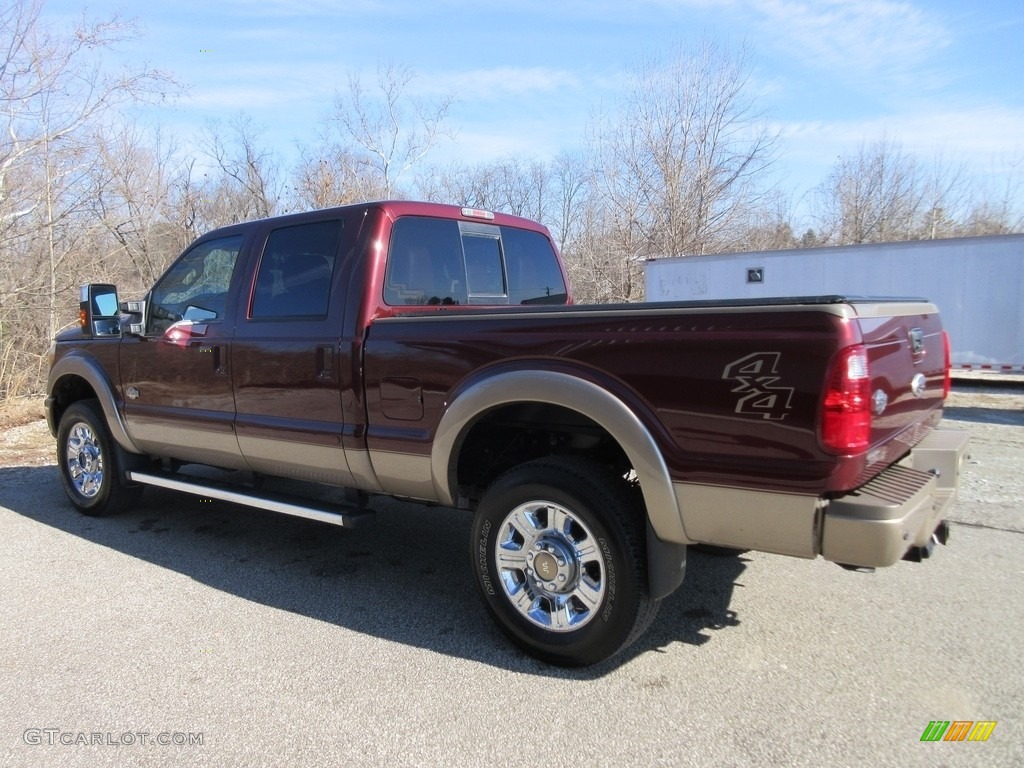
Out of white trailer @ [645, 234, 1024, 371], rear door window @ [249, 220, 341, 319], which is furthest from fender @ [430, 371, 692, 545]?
white trailer @ [645, 234, 1024, 371]

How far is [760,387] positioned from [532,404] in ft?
3.77

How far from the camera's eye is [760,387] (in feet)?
8.58

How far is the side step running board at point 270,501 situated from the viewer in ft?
13.1

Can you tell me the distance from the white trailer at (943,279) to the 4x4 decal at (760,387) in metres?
9.21

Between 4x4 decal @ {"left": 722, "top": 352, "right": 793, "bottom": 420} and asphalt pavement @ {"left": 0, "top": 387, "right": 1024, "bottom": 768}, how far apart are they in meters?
1.20

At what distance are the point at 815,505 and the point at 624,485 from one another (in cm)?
85

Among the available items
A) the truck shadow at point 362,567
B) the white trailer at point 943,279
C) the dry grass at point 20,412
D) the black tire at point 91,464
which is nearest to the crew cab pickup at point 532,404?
the black tire at point 91,464

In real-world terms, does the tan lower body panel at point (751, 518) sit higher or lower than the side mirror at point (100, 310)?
lower

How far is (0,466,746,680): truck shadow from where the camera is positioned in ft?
11.8

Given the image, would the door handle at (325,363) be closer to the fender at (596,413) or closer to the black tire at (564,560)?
the fender at (596,413)

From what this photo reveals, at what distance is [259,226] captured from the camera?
458cm

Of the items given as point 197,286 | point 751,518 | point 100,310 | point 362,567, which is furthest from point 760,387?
point 100,310

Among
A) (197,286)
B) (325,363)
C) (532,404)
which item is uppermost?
(197,286)

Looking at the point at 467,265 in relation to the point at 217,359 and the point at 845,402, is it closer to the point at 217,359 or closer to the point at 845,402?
the point at 217,359
